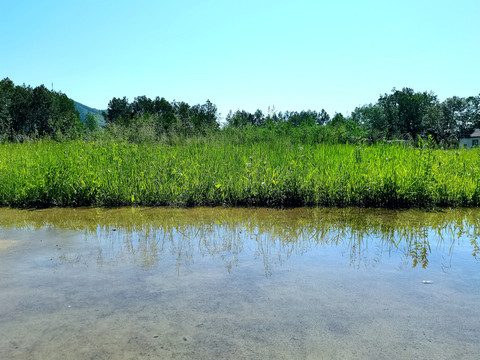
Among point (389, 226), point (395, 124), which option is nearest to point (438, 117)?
point (395, 124)

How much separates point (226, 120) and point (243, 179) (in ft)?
16.0

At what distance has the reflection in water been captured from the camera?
409 centimetres

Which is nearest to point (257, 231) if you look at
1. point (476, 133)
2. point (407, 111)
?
point (407, 111)

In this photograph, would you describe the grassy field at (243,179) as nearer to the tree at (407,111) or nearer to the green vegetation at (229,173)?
the green vegetation at (229,173)

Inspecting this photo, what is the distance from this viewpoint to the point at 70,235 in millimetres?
4871

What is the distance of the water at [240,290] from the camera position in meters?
2.27

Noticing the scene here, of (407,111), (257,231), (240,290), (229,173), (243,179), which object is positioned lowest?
(240,290)

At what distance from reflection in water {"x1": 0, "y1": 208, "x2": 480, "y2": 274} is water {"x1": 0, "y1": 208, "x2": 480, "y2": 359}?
28mm

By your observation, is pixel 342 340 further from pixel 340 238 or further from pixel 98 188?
→ pixel 98 188

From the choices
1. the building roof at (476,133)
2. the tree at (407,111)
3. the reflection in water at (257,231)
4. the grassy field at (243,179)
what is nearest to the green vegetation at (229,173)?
the grassy field at (243,179)

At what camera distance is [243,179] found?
695 centimetres

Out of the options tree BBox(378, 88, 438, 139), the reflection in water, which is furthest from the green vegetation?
tree BBox(378, 88, 438, 139)

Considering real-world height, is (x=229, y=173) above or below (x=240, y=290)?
above

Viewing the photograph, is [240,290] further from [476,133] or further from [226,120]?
[476,133]
